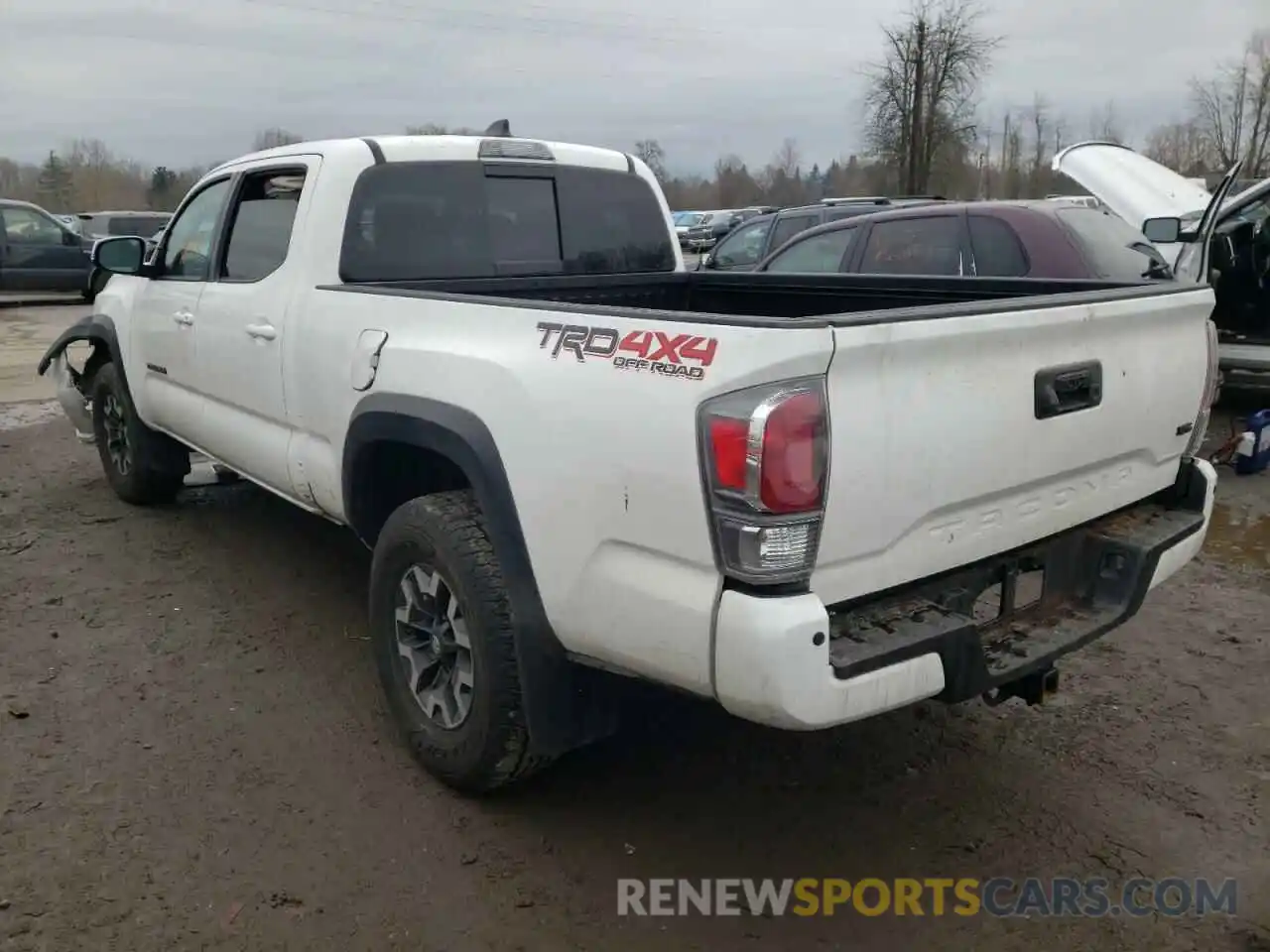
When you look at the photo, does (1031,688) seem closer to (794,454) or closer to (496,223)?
(794,454)

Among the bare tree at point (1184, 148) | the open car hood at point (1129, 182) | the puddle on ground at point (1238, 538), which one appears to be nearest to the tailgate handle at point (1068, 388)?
the puddle on ground at point (1238, 538)

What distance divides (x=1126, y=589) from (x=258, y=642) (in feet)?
10.9

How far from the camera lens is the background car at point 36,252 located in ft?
59.6

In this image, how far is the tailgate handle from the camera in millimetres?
2703

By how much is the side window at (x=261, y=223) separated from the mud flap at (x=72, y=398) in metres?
2.53

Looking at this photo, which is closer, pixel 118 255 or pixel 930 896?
pixel 930 896

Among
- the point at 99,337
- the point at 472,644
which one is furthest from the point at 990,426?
the point at 99,337

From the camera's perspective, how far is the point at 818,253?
826 centimetres

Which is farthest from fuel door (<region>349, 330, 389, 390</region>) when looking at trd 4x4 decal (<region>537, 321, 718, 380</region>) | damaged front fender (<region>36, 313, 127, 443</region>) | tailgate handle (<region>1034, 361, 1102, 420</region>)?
damaged front fender (<region>36, 313, 127, 443</region>)

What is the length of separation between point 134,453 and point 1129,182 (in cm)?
765

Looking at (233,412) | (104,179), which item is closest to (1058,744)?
(233,412)

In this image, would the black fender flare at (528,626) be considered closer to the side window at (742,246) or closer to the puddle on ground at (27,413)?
the puddle on ground at (27,413)

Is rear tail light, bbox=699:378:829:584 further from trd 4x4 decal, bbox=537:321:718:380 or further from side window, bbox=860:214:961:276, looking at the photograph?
side window, bbox=860:214:961:276

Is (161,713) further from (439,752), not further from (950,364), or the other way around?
(950,364)
